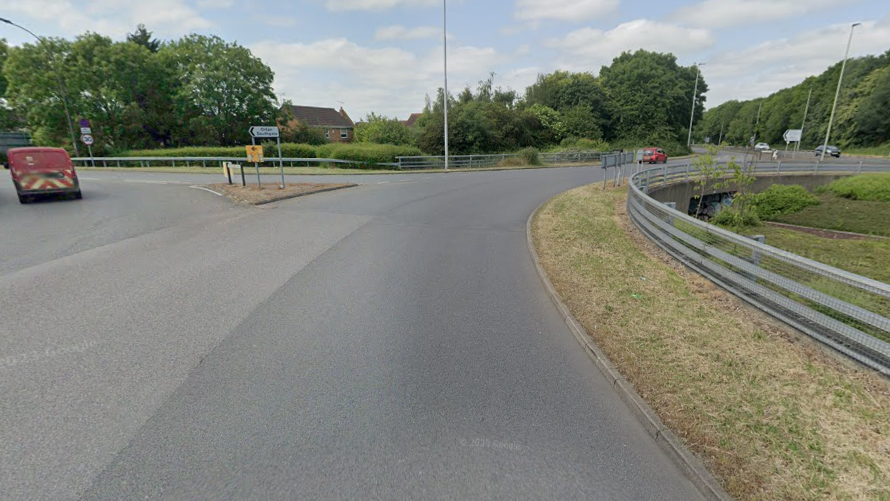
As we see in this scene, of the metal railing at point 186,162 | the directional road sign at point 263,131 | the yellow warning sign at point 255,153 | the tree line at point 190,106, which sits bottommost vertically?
the metal railing at point 186,162

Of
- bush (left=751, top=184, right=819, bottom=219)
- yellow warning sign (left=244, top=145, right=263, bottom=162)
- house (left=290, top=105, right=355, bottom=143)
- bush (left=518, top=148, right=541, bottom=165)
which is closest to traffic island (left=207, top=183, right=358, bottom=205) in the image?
yellow warning sign (left=244, top=145, right=263, bottom=162)

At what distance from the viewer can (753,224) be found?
13148 mm

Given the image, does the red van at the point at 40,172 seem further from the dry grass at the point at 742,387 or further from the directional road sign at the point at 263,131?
the dry grass at the point at 742,387

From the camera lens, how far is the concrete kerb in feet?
7.83

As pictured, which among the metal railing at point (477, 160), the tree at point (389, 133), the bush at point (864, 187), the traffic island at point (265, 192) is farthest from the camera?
the tree at point (389, 133)

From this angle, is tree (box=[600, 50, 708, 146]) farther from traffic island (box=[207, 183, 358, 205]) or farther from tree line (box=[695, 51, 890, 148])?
traffic island (box=[207, 183, 358, 205])

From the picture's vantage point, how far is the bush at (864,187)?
17719 mm

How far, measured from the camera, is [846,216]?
1627 centimetres

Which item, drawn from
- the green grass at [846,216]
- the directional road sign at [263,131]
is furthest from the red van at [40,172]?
the green grass at [846,216]

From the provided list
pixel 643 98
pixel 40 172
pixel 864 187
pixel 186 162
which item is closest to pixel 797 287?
pixel 40 172

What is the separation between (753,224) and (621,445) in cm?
1410

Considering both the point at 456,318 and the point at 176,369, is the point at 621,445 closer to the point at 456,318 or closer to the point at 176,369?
the point at 456,318

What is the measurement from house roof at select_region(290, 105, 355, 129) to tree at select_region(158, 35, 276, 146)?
2165 cm

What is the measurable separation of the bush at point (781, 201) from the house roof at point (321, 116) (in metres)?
59.9
